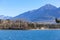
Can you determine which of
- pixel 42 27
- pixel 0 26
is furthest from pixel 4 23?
pixel 42 27

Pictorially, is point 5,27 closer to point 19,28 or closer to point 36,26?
point 19,28

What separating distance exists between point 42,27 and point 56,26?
27.7ft

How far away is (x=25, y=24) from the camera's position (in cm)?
12331

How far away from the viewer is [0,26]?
124125 mm

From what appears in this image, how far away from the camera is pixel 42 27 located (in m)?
133

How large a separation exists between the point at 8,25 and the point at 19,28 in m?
6.95

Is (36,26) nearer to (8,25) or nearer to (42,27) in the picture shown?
(42,27)

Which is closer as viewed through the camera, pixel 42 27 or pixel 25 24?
pixel 25 24

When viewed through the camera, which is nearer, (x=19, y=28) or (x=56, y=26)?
(x=19, y=28)

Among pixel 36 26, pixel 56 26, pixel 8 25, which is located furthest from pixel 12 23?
pixel 56 26

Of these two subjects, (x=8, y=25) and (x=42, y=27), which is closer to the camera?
(x=8, y=25)

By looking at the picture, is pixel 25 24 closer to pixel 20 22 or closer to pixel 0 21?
pixel 20 22

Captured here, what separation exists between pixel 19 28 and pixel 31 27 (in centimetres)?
729

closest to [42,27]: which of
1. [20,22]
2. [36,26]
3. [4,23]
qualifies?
[36,26]
